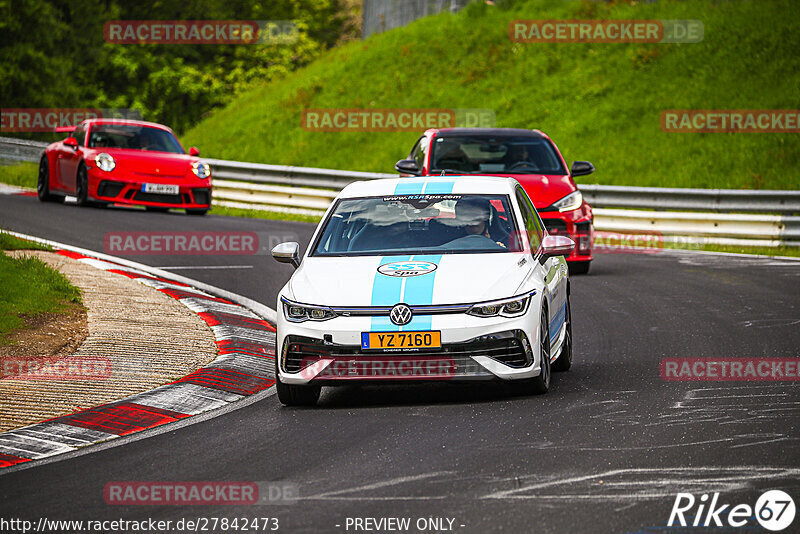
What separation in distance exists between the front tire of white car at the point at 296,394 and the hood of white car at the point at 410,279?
0.60 meters

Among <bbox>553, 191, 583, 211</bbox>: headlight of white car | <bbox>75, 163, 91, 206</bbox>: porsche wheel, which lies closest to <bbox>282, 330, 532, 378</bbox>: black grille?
<bbox>553, 191, 583, 211</bbox>: headlight of white car

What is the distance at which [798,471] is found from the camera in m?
6.26

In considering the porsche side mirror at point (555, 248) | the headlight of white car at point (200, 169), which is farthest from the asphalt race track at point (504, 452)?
the headlight of white car at point (200, 169)

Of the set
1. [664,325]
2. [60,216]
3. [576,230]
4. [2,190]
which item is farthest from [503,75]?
[664,325]

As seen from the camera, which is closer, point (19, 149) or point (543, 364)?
point (543, 364)

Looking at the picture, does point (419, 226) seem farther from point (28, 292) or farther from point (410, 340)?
point (28, 292)

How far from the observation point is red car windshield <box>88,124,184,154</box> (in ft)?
75.6

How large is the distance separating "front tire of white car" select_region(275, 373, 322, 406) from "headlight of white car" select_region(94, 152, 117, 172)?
46.5 feet

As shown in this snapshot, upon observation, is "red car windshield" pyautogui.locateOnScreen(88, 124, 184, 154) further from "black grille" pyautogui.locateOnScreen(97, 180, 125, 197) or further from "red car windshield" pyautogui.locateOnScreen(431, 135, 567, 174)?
"red car windshield" pyautogui.locateOnScreen(431, 135, 567, 174)

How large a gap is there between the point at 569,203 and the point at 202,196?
29.6 ft

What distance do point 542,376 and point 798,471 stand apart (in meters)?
2.62

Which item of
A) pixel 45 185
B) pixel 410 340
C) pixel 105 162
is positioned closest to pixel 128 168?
pixel 105 162

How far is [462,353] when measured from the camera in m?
8.26

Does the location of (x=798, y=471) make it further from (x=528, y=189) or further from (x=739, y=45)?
(x=739, y=45)
